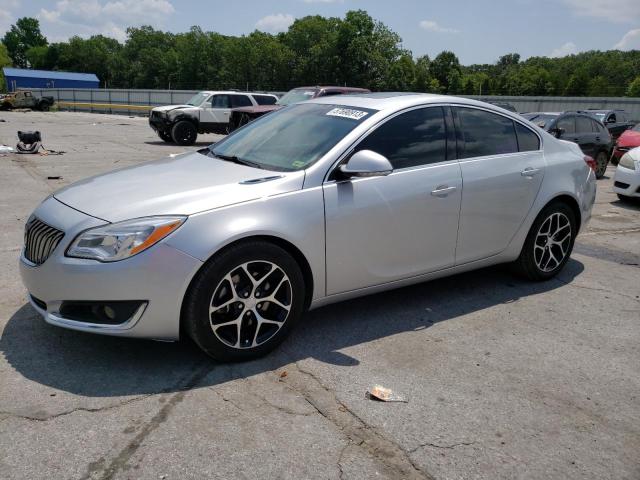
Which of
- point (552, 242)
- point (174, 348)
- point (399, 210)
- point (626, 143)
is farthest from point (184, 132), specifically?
point (174, 348)

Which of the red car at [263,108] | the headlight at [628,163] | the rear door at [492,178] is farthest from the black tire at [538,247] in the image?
the red car at [263,108]

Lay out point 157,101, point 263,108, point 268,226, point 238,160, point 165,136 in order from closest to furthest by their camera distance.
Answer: point 268,226
point 238,160
point 263,108
point 165,136
point 157,101

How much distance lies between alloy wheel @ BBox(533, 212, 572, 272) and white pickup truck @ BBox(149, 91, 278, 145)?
1511 centimetres

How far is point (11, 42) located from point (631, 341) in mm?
186288

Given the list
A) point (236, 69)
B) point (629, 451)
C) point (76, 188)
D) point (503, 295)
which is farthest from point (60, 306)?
point (236, 69)

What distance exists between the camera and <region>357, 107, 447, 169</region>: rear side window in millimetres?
4152

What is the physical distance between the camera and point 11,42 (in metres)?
160

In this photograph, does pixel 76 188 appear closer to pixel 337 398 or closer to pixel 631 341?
pixel 337 398

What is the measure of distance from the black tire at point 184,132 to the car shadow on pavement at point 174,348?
49.0ft

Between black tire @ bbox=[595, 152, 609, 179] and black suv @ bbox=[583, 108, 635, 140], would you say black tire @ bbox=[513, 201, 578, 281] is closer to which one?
black tire @ bbox=[595, 152, 609, 179]

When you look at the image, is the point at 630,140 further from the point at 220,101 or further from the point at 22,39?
the point at 22,39

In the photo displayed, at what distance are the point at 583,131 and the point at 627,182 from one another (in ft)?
13.4

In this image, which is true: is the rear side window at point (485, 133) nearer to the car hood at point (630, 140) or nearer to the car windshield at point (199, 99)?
the car hood at point (630, 140)

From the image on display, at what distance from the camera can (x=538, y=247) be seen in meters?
5.21
